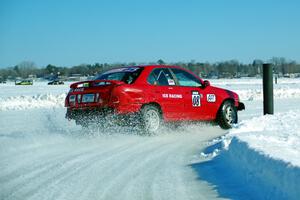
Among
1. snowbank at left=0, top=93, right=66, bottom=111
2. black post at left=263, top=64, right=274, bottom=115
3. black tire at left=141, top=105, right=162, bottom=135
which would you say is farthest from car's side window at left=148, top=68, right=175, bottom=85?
snowbank at left=0, top=93, right=66, bottom=111

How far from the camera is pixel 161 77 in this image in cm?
905

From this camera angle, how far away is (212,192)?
13.8 feet

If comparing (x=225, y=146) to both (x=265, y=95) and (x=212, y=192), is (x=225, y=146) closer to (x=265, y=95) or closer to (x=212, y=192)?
(x=212, y=192)

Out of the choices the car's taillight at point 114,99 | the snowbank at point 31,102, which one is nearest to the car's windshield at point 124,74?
the car's taillight at point 114,99

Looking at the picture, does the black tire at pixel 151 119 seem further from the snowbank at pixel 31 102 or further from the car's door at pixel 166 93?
the snowbank at pixel 31 102

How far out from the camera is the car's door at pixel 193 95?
934 cm

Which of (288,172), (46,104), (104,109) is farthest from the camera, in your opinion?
(46,104)

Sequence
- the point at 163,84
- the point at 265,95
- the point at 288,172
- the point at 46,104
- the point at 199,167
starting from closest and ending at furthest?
the point at 288,172
the point at 199,167
the point at 163,84
the point at 265,95
the point at 46,104

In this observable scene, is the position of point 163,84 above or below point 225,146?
above

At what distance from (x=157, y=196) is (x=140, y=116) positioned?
4195 mm

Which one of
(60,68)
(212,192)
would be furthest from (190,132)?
(60,68)

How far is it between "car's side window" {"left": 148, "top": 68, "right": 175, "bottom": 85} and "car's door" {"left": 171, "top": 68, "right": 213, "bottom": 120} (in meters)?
0.19

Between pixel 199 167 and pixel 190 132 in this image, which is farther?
pixel 190 132

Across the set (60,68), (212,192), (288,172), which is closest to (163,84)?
(212,192)
